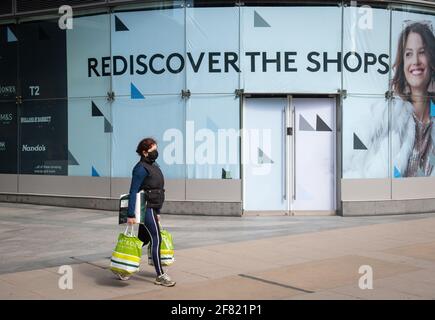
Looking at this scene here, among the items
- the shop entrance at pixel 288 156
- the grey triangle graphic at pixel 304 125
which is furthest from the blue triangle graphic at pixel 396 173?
the grey triangle graphic at pixel 304 125

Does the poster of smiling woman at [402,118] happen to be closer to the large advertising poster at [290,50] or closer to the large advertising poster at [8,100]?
the large advertising poster at [290,50]

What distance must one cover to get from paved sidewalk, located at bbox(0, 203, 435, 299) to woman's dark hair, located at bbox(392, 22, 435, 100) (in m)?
3.28

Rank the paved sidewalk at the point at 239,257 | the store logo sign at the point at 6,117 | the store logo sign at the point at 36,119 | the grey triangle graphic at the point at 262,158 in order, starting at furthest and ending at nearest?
the store logo sign at the point at 6,117 < the store logo sign at the point at 36,119 < the grey triangle graphic at the point at 262,158 < the paved sidewalk at the point at 239,257

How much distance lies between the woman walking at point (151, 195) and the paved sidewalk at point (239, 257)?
291mm

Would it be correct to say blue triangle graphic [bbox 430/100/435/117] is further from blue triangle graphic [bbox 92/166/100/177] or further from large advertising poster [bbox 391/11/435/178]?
blue triangle graphic [bbox 92/166/100/177]

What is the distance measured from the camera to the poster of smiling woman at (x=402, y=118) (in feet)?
47.6

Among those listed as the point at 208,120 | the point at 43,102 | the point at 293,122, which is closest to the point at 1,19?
the point at 43,102

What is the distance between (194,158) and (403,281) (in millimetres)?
7646

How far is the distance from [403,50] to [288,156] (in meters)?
4.05

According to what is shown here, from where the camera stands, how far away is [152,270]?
8328 millimetres

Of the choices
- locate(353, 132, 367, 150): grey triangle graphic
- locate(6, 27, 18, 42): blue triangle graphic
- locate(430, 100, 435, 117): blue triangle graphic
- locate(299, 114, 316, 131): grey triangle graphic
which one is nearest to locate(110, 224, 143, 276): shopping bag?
locate(299, 114, 316, 131): grey triangle graphic

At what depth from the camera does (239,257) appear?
30.2 feet

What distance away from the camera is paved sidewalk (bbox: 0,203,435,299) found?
7.11 m
